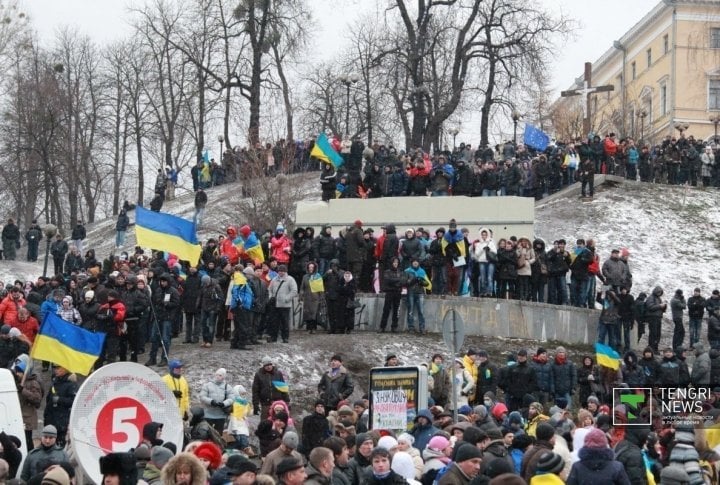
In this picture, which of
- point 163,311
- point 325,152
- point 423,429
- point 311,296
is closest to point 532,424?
point 423,429

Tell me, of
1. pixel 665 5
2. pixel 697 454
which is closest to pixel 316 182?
pixel 697 454

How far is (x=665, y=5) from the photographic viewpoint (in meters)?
73.9

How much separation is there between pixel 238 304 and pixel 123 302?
194 centimetres

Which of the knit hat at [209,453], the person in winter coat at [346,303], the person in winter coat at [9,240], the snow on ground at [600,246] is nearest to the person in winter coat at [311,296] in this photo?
the snow on ground at [600,246]

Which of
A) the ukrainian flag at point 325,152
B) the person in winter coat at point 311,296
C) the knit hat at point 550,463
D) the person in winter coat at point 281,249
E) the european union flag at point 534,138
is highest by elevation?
the european union flag at point 534,138

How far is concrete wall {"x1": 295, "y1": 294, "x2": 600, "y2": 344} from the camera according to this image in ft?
83.5

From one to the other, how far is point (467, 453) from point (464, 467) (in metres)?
0.12

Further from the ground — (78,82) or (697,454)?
(78,82)

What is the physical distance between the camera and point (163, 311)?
21828 millimetres

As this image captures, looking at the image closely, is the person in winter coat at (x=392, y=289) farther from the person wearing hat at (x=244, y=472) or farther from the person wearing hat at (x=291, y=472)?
the person wearing hat at (x=291, y=472)

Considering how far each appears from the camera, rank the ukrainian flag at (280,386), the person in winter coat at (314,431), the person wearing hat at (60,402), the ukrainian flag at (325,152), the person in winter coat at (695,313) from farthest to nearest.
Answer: the ukrainian flag at (325,152) < the person in winter coat at (695,313) < the ukrainian flag at (280,386) < the person wearing hat at (60,402) < the person in winter coat at (314,431)

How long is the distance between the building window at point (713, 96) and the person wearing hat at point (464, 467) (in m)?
67.1

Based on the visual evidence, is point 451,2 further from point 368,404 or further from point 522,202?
point 368,404

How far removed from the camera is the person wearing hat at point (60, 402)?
56.2 feet
